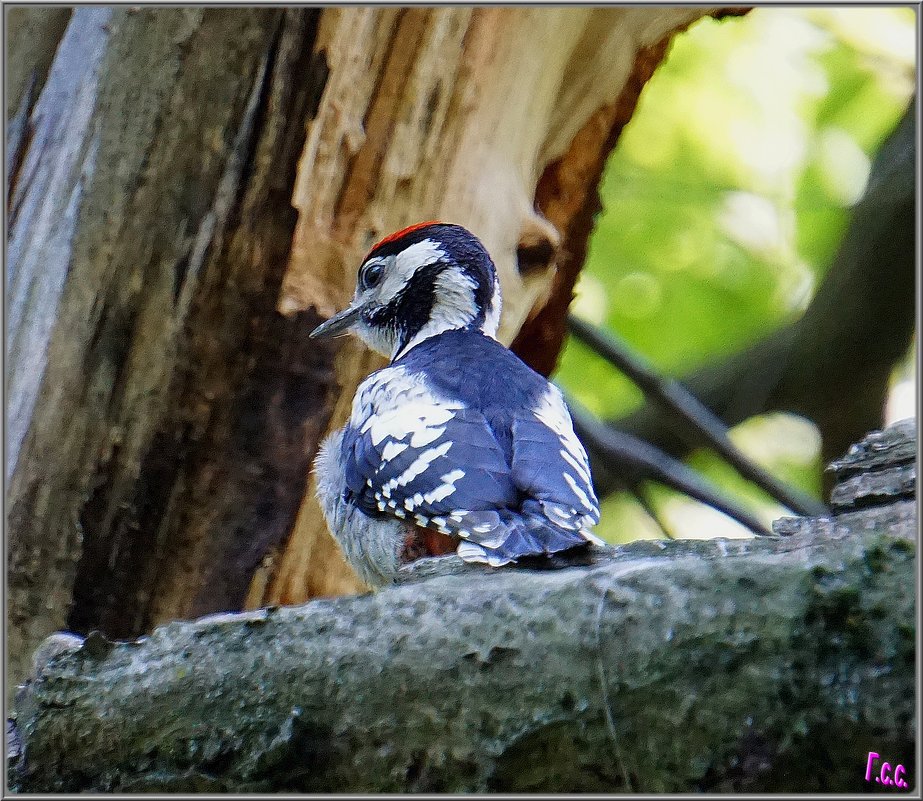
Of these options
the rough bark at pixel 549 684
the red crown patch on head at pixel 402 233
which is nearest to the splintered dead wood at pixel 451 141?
the red crown patch on head at pixel 402 233

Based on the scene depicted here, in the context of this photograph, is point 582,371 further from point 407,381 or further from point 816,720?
point 816,720

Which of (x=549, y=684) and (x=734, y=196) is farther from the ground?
(x=734, y=196)

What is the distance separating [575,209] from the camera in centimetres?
411

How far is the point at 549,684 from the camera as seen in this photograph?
5.85 ft

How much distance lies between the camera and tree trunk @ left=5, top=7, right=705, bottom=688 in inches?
127

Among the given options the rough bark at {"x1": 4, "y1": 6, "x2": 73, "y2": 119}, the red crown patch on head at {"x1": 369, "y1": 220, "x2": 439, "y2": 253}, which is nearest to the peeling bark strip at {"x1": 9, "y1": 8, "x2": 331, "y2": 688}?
the red crown patch on head at {"x1": 369, "y1": 220, "x2": 439, "y2": 253}

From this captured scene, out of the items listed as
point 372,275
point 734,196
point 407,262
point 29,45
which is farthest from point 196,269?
point 734,196

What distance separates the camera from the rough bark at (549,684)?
5.41 feet

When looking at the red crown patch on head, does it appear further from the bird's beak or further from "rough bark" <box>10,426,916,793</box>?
"rough bark" <box>10,426,916,793</box>

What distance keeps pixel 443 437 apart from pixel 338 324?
84 centimetres

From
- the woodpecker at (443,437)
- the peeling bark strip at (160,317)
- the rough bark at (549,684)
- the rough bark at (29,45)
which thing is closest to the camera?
the rough bark at (549,684)

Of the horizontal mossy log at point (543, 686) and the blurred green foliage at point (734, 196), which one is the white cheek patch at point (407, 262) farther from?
the blurred green foliage at point (734, 196)

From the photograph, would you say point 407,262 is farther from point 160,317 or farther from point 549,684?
point 549,684

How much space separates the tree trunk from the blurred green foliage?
7.85 ft
